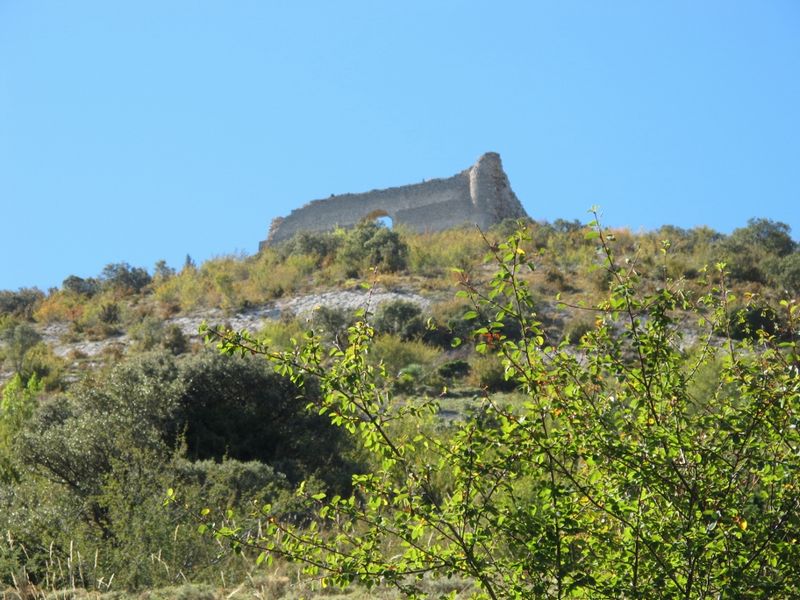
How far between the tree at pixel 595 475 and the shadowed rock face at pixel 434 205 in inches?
1352

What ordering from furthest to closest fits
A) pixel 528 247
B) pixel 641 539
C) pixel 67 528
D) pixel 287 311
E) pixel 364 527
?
pixel 528 247
pixel 287 311
pixel 364 527
pixel 67 528
pixel 641 539

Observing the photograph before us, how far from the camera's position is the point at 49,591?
8.62 metres

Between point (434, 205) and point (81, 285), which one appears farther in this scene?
point (434, 205)

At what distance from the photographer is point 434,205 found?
41.7 metres

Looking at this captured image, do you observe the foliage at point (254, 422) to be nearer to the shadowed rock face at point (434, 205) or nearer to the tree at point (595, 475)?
the tree at point (595, 475)

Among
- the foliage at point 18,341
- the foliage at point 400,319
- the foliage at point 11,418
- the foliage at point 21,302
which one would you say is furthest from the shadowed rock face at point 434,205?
the foliage at point 11,418

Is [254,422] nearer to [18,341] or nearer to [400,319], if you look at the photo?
[400,319]

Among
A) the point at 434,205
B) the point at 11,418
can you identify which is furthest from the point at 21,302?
the point at 11,418

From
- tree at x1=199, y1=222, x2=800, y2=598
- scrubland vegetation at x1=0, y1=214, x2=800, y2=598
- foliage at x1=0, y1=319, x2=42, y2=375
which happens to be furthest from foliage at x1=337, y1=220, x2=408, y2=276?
tree at x1=199, y1=222, x2=800, y2=598

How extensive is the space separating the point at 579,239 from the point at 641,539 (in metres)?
28.9

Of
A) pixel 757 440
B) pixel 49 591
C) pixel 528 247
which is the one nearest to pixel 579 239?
pixel 528 247

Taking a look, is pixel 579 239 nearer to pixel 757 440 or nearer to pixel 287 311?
pixel 287 311

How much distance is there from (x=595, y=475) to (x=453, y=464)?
2.11 feet

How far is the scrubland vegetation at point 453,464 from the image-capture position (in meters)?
4.79
